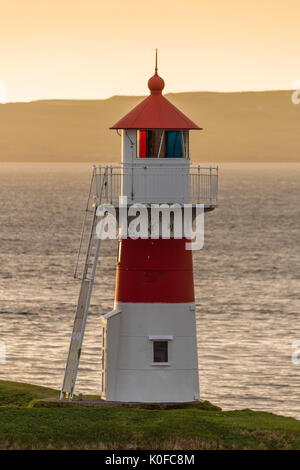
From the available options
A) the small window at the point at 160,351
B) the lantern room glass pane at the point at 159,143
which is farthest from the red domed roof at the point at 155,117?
the small window at the point at 160,351

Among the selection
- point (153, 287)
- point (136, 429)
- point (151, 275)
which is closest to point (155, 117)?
point (151, 275)

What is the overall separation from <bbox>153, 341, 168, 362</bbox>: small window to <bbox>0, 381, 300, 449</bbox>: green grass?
52.6 inches

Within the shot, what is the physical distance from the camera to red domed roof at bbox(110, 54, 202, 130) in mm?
32156

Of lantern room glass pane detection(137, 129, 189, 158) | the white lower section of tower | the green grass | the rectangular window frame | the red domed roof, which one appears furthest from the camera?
the white lower section of tower

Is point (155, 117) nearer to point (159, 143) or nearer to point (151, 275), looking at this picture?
point (159, 143)

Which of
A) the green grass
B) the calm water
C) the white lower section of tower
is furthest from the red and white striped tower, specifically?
the calm water

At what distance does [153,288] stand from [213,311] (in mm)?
38070

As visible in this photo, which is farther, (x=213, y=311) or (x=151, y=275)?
(x=213, y=311)

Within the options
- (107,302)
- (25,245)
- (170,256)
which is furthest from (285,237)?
(170,256)

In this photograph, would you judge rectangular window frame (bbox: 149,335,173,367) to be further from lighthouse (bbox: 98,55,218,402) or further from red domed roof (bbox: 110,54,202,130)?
red domed roof (bbox: 110,54,202,130)

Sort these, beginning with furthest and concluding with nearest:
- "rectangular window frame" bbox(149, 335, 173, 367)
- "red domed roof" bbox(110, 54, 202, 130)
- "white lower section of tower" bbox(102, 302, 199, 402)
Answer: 1. "white lower section of tower" bbox(102, 302, 199, 402)
2. "rectangular window frame" bbox(149, 335, 173, 367)
3. "red domed roof" bbox(110, 54, 202, 130)

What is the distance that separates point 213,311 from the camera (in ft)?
231
